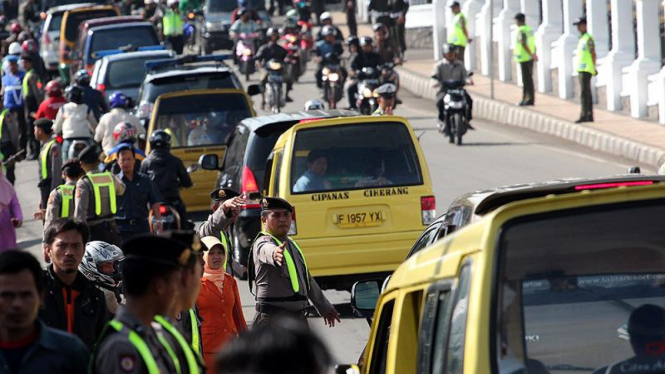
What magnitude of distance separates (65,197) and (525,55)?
19.3m

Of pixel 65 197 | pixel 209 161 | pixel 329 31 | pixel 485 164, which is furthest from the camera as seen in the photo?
pixel 329 31

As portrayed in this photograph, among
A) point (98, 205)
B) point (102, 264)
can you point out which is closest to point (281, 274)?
point (102, 264)

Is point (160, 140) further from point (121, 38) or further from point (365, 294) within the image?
point (121, 38)

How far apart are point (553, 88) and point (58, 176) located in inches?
731

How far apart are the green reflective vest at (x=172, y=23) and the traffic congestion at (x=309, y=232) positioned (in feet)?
24.1

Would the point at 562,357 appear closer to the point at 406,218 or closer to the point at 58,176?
the point at 406,218

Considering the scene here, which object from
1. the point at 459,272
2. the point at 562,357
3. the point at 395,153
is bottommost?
the point at 395,153

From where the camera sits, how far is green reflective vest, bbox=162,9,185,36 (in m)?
43.2

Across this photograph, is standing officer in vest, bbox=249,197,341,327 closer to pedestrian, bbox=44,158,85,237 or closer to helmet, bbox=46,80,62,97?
pedestrian, bbox=44,158,85,237

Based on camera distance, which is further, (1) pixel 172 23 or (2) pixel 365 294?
(1) pixel 172 23

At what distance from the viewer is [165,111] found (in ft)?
63.4

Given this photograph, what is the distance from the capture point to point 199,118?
762 inches

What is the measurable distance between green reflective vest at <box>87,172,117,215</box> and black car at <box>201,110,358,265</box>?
6.29 ft

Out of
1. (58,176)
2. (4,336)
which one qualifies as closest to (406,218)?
(58,176)
